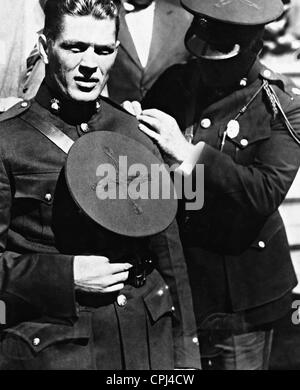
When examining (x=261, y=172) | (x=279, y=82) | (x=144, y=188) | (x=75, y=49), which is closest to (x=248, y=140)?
(x=261, y=172)

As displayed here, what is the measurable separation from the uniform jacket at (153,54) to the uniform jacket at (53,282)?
2.04 feet

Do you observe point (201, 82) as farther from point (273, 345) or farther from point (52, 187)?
point (273, 345)

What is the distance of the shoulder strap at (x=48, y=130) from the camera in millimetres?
2070

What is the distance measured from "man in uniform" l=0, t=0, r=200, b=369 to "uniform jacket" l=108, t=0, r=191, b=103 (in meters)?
0.63

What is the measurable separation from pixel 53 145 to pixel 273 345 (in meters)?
1.49

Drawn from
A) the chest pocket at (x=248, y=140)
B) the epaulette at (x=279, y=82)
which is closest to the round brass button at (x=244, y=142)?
the chest pocket at (x=248, y=140)

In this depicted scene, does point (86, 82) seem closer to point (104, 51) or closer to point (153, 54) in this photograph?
point (104, 51)

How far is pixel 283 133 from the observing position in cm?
248

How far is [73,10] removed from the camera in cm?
199

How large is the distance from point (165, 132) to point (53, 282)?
2.11ft

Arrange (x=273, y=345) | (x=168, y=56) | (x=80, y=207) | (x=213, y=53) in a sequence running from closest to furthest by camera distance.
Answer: (x=80, y=207) < (x=213, y=53) < (x=168, y=56) < (x=273, y=345)

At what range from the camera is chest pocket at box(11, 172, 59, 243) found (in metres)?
2.01

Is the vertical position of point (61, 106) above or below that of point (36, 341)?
above
